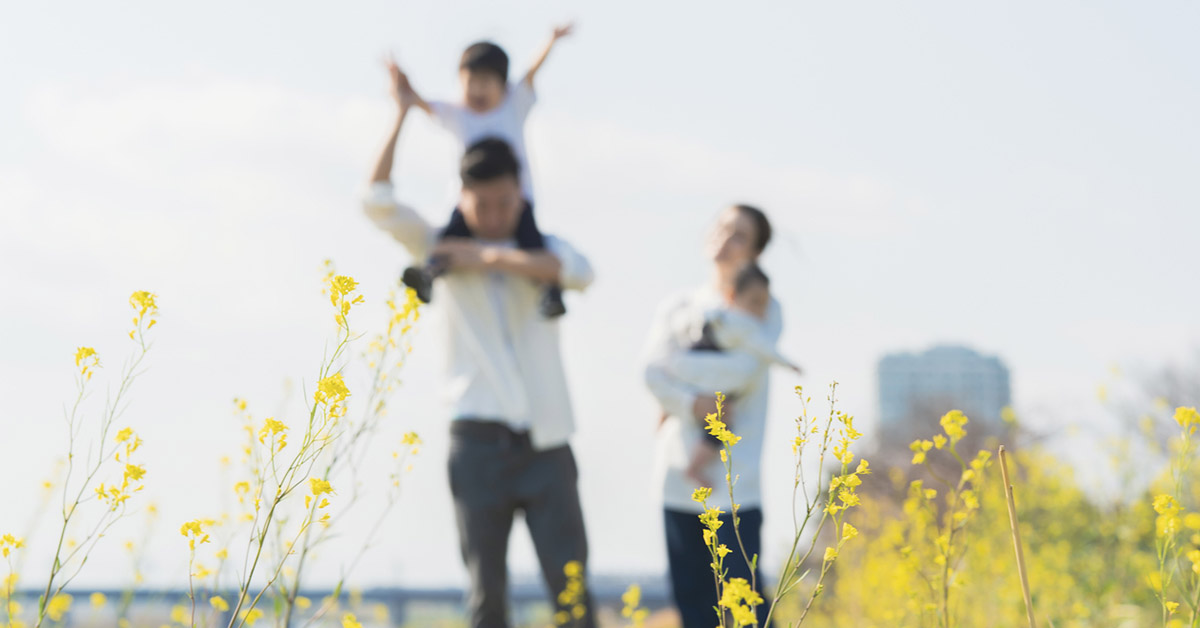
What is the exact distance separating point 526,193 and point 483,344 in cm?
57

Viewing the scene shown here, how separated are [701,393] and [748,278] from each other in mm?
380

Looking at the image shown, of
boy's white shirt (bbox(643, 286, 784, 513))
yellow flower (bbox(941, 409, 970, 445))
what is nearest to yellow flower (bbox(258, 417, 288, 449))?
yellow flower (bbox(941, 409, 970, 445))

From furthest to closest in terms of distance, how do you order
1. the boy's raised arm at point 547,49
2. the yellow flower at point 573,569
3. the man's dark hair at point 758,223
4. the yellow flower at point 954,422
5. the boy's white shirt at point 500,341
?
the boy's raised arm at point 547,49 → the man's dark hair at point 758,223 → the boy's white shirt at point 500,341 → the yellow flower at point 573,569 → the yellow flower at point 954,422

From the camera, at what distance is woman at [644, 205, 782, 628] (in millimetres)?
3283

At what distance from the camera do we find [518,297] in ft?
11.6

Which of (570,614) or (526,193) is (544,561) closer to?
(570,614)

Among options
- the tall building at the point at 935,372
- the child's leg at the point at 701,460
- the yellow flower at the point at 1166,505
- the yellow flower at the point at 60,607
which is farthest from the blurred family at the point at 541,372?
the tall building at the point at 935,372

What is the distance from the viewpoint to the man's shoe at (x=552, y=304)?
340 cm

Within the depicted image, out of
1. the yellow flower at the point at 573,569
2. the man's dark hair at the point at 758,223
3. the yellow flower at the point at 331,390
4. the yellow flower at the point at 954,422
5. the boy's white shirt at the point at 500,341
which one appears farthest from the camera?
the man's dark hair at the point at 758,223

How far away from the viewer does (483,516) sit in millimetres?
3332

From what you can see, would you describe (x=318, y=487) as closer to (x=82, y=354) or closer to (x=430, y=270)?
(x=82, y=354)

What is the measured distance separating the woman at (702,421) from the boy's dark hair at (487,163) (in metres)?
0.69

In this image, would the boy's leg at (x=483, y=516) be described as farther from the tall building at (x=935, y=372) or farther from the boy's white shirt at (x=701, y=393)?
the tall building at (x=935, y=372)

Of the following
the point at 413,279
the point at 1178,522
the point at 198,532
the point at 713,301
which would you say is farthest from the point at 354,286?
the point at 713,301
